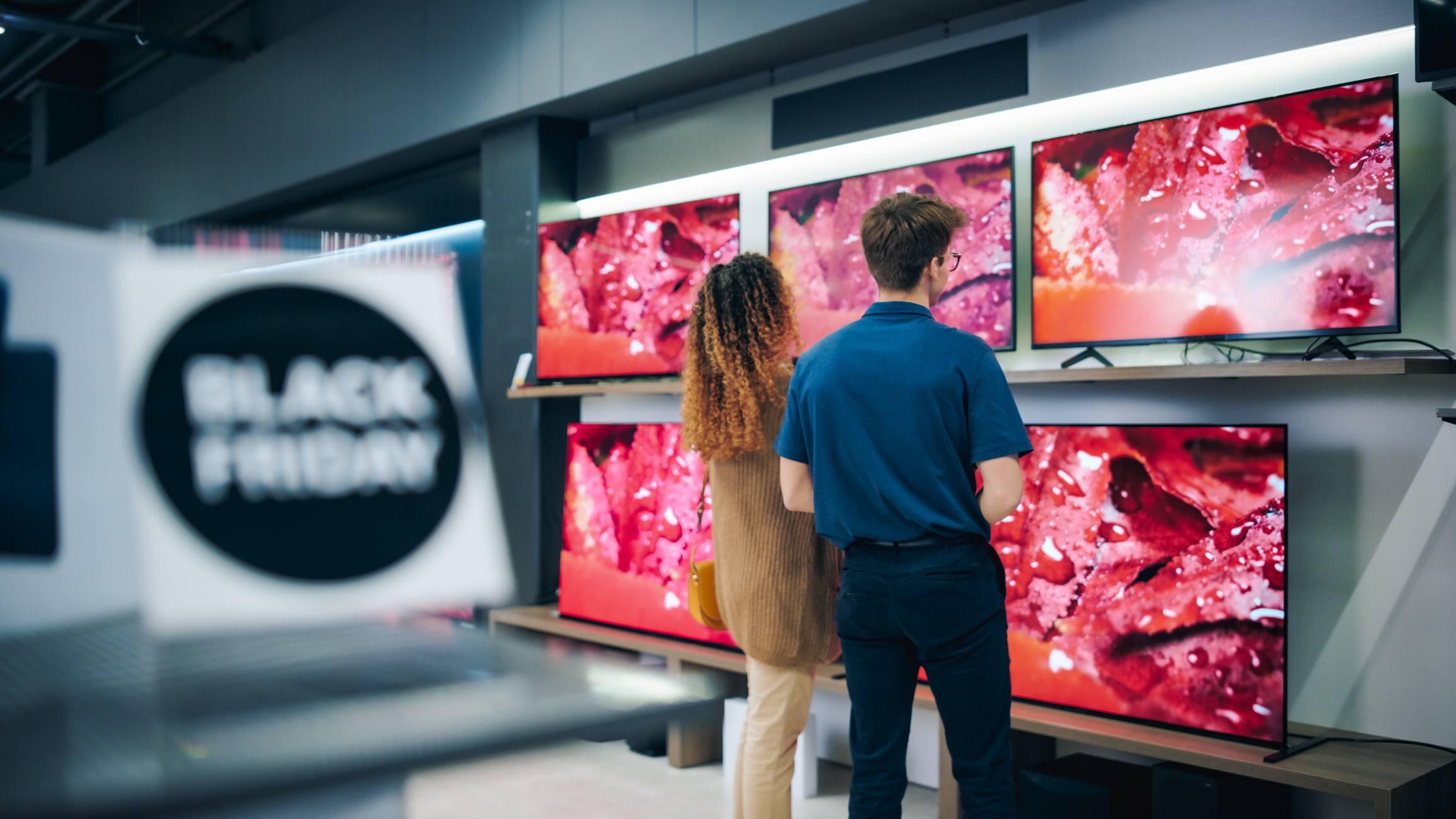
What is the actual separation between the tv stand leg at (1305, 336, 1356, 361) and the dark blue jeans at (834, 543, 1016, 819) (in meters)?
1.18

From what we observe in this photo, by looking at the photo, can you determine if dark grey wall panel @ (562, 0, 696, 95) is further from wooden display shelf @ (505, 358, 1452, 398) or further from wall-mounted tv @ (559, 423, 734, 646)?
wooden display shelf @ (505, 358, 1452, 398)

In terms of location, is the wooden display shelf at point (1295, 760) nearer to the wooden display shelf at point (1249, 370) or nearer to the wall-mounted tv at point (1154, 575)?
the wall-mounted tv at point (1154, 575)

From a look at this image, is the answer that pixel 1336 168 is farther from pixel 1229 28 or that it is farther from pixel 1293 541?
pixel 1293 541

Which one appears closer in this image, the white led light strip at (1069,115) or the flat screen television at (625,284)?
the white led light strip at (1069,115)

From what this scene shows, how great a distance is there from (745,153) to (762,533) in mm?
2093

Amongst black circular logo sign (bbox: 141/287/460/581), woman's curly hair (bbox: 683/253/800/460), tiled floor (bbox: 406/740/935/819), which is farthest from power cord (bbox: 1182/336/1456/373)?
black circular logo sign (bbox: 141/287/460/581)

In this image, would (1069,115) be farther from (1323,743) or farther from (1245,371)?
(1323,743)

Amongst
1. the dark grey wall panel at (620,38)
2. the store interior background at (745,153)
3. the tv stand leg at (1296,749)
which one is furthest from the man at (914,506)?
the dark grey wall panel at (620,38)

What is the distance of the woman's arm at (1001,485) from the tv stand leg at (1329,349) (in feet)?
3.81

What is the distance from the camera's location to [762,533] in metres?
1.70

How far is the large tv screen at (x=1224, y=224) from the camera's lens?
1978 mm

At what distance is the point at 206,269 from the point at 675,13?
8.94 feet

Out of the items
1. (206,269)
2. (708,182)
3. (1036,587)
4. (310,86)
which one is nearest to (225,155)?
(310,86)

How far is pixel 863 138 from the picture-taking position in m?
3.06
